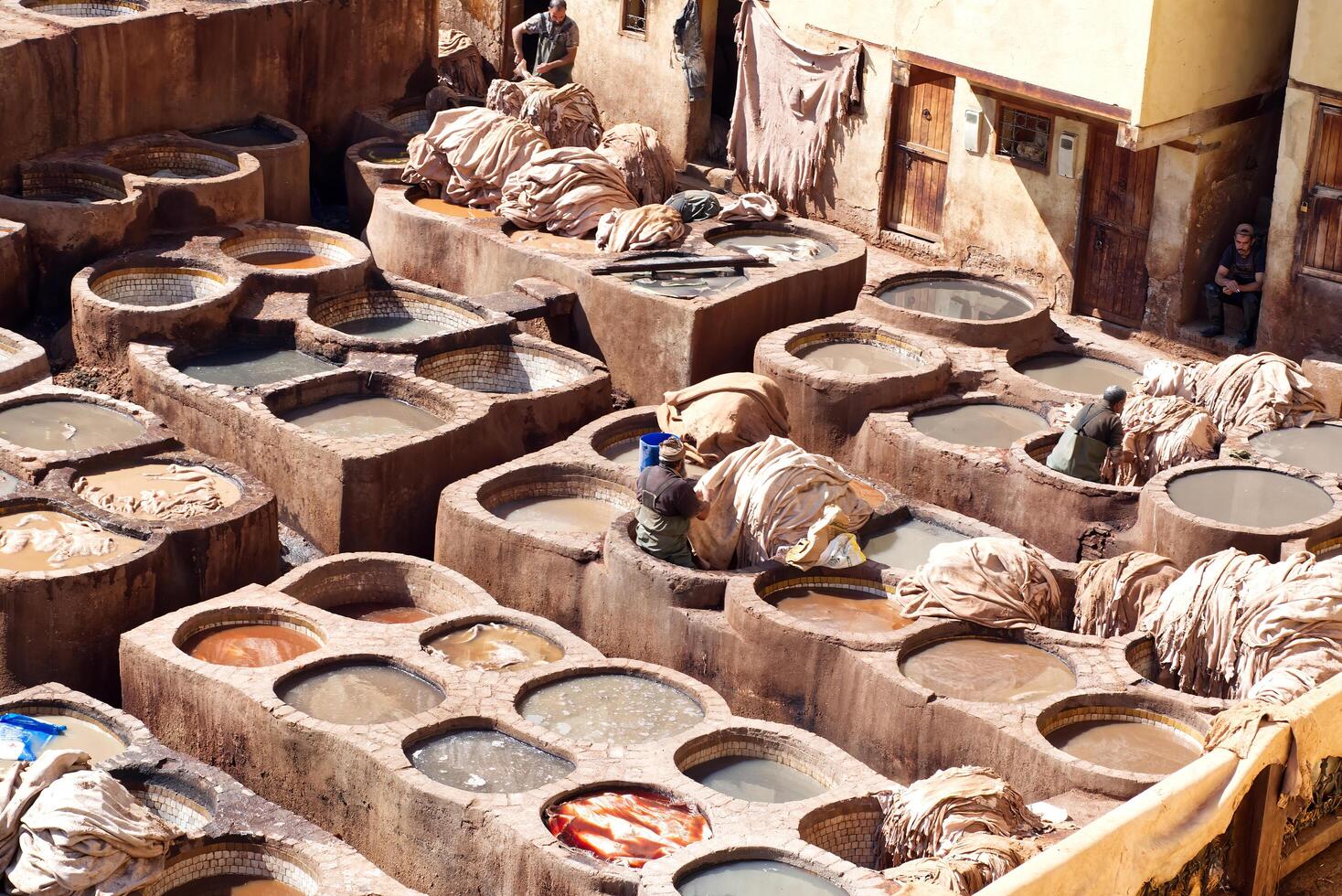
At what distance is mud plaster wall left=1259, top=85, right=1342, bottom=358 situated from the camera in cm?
1683

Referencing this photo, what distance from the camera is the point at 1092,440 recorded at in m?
14.1

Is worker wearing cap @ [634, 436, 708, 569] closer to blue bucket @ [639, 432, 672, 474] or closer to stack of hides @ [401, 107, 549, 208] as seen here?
blue bucket @ [639, 432, 672, 474]

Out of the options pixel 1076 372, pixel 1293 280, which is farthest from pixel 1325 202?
pixel 1076 372

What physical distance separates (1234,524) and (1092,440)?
118 centimetres

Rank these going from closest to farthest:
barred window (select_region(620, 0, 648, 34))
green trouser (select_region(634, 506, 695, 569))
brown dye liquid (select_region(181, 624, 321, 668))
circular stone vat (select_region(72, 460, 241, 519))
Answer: brown dye liquid (select_region(181, 624, 321, 668)), green trouser (select_region(634, 506, 695, 569)), circular stone vat (select_region(72, 460, 241, 519)), barred window (select_region(620, 0, 648, 34))

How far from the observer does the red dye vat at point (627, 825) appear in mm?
10562

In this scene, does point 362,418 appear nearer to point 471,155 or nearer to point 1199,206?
point 471,155

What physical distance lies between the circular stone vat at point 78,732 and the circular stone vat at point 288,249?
6706mm

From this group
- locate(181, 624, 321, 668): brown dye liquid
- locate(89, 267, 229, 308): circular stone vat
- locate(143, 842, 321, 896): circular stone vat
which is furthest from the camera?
locate(89, 267, 229, 308): circular stone vat

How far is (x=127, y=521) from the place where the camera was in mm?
13461

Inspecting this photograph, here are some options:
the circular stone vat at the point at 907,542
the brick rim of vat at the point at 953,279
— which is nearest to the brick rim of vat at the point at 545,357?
the brick rim of vat at the point at 953,279

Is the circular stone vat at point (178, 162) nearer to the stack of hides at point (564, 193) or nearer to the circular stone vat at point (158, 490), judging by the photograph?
the stack of hides at point (564, 193)

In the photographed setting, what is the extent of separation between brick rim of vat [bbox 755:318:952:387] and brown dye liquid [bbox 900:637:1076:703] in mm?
3403

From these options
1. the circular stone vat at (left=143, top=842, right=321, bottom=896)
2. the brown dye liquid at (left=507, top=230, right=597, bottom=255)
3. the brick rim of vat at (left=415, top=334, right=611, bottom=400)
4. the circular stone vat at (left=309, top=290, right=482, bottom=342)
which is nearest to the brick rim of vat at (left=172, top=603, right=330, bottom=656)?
the circular stone vat at (left=143, top=842, right=321, bottom=896)
